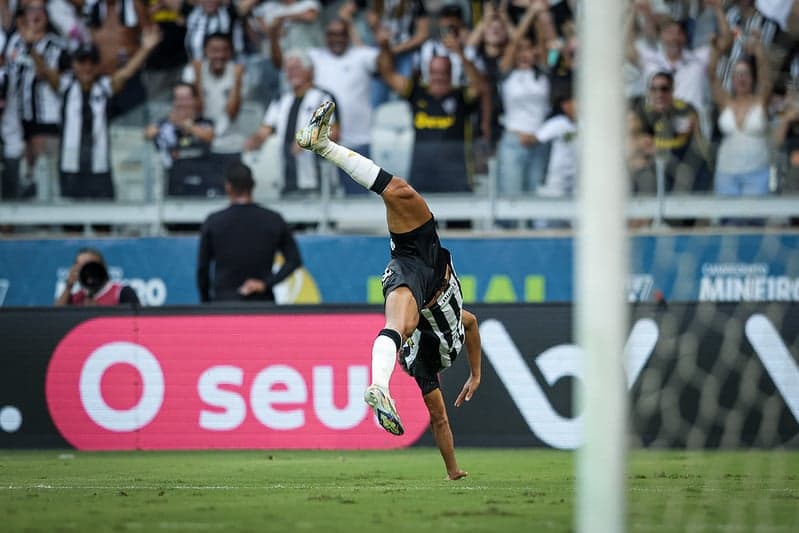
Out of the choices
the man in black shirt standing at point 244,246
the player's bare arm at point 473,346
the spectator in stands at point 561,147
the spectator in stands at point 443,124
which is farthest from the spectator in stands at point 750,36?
the player's bare arm at point 473,346

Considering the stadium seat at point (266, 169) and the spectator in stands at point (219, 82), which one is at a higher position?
the spectator in stands at point (219, 82)

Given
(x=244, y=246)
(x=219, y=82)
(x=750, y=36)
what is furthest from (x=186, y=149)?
(x=750, y=36)

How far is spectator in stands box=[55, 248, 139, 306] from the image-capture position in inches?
Answer: 547

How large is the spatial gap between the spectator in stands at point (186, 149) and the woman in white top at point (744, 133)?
5.68 m

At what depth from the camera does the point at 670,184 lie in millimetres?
15039

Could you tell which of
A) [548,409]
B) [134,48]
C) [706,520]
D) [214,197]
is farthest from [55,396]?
[706,520]

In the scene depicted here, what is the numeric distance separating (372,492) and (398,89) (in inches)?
334

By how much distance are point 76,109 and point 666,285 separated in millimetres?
7205

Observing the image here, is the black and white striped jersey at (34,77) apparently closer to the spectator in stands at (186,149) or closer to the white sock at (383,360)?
the spectator in stands at (186,149)

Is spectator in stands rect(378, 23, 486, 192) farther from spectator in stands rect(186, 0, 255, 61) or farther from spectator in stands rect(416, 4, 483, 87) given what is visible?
spectator in stands rect(186, 0, 255, 61)

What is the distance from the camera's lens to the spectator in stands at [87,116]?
1597cm

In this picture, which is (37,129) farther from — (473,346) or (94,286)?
(473,346)

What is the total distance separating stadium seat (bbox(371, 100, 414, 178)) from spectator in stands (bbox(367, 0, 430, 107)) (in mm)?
545

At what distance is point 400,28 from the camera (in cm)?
1717
